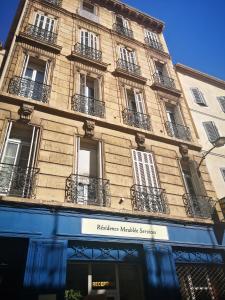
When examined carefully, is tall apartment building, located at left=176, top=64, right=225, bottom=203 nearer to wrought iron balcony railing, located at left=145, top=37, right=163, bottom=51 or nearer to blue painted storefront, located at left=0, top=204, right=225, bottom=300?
wrought iron balcony railing, located at left=145, top=37, right=163, bottom=51

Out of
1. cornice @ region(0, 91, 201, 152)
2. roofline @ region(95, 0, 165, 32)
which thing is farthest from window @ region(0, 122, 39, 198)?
roofline @ region(95, 0, 165, 32)

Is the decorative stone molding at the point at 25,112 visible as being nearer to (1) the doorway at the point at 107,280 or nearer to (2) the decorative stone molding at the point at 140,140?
(2) the decorative stone molding at the point at 140,140

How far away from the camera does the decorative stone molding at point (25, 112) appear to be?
714cm

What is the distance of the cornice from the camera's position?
7238 millimetres

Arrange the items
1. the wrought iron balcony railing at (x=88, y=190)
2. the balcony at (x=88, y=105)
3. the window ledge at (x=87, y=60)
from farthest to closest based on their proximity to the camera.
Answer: the window ledge at (x=87, y=60), the balcony at (x=88, y=105), the wrought iron balcony railing at (x=88, y=190)

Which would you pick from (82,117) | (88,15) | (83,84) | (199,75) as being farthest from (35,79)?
(199,75)

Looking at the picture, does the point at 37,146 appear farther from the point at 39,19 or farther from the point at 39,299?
the point at 39,19

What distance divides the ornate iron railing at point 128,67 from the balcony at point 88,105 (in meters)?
2.87

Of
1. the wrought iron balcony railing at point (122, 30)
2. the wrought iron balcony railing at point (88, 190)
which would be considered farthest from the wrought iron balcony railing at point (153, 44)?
the wrought iron balcony railing at point (88, 190)

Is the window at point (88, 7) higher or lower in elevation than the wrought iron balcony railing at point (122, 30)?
higher

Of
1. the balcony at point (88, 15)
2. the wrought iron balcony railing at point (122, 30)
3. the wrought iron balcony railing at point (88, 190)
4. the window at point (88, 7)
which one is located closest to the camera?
the wrought iron balcony railing at point (88, 190)

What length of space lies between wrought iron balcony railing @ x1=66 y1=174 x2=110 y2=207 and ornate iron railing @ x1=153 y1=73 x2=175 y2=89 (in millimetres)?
6534

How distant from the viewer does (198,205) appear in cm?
840

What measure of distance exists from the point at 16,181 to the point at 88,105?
3900mm
